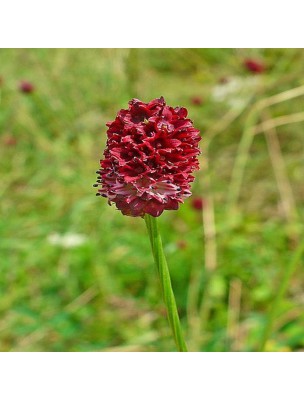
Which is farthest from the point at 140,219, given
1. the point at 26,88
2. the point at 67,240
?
the point at 26,88

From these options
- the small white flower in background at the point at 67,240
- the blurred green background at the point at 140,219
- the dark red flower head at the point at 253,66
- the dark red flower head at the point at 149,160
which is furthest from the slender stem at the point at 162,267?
the dark red flower head at the point at 253,66

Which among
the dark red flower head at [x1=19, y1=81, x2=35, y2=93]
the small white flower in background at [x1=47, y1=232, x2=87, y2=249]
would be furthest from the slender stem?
the dark red flower head at [x1=19, y1=81, x2=35, y2=93]

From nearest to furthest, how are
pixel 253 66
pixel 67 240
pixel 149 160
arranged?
pixel 149 160
pixel 67 240
pixel 253 66

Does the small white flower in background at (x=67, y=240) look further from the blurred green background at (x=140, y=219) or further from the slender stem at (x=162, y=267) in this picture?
the slender stem at (x=162, y=267)

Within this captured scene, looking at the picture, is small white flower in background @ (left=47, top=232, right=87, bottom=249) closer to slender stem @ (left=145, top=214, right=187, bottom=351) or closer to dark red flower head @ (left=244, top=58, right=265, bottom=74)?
dark red flower head @ (left=244, top=58, right=265, bottom=74)

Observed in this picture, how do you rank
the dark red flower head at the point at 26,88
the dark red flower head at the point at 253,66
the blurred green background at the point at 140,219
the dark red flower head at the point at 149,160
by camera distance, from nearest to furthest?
the dark red flower head at the point at 149,160
the blurred green background at the point at 140,219
the dark red flower head at the point at 26,88
the dark red flower head at the point at 253,66

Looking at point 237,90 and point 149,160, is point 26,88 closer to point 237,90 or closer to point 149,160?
point 237,90

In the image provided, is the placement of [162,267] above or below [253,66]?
below
